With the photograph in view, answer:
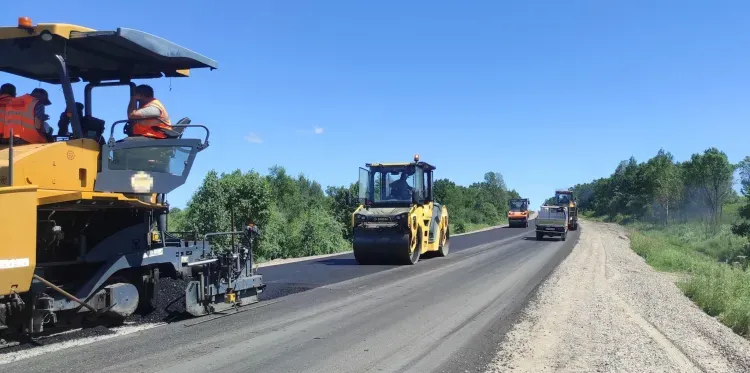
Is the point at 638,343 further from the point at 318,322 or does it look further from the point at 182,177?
the point at 182,177

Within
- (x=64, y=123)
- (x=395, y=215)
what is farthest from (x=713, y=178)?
(x=64, y=123)

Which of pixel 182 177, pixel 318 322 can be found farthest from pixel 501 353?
pixel 182 177

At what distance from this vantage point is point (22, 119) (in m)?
6.04

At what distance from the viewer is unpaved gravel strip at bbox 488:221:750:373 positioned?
238 inches

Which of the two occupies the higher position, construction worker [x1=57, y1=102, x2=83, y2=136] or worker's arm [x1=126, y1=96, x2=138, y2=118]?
worker's arm [x1=126, y1=96, x2=138, y2=118]

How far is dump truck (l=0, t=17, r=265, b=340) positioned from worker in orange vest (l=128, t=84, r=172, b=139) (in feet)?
0.32

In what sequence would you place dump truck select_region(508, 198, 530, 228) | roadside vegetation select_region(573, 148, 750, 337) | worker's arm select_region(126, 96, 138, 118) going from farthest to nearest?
dump truck select_region(508, 198, 530, 228) < roadside vegetation select_region(573, 148, 750, 337) < worker's arm select_region(126, 96, 138, 118)

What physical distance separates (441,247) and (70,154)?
47.8ft

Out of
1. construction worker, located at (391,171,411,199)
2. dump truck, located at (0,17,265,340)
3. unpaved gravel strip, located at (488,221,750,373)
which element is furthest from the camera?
construction worker, located at (391,171,411,199)

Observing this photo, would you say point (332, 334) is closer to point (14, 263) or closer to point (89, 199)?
point (89, 199)

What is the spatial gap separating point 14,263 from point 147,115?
87.7 inches

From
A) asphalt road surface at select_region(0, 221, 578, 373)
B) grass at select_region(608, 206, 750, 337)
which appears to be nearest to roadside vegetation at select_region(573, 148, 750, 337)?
grass at select_region(608, 206, 750, 337)

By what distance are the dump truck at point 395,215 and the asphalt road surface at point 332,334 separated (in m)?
3.21

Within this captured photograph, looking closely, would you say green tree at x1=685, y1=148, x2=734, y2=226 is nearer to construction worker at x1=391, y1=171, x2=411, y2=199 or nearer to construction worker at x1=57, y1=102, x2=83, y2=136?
construction worker at x1=391, y1=171, x2=411, y2=199
